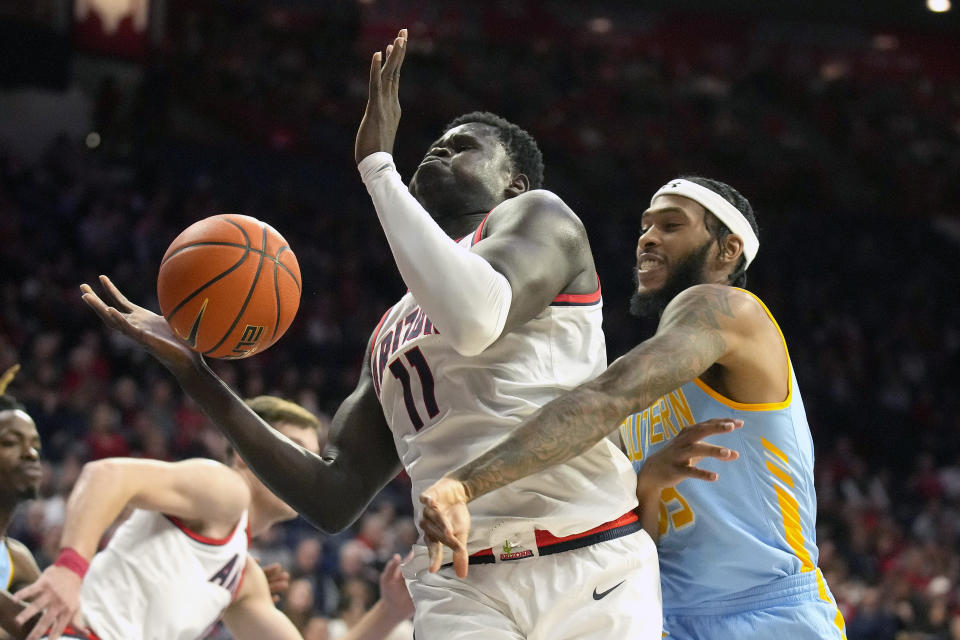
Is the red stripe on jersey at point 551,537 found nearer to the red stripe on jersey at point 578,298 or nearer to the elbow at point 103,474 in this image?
the red stripe on jersey at point 578,298

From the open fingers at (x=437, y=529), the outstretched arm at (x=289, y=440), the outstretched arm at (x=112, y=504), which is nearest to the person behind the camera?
the open fingers at (x=437, y=529)

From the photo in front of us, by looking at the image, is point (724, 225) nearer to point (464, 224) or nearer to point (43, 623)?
point (464, 224)

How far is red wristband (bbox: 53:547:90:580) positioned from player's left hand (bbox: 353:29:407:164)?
1.63m

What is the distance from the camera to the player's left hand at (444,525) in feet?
6.91

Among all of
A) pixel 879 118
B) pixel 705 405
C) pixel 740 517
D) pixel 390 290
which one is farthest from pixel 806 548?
pixel 879 118

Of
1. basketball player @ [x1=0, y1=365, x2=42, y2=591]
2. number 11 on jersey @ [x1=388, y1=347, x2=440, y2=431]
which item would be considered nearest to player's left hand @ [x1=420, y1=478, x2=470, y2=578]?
number 11 on jersey @ [x1=388, y1=347, x2=440, y2=431]

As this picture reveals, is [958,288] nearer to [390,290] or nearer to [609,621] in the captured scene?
[390,290]

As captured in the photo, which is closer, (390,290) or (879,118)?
(390,290)

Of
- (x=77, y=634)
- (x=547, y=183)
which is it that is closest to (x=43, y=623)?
(x=77, y=634)

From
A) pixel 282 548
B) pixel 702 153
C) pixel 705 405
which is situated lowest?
pixel 282 548

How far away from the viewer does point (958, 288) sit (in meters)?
16.9

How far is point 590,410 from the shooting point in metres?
2.42

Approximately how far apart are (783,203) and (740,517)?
52.3 ft

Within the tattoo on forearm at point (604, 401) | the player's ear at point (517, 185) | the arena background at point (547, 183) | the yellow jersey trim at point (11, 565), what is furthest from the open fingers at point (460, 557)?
the arena background at point (547, 183)
